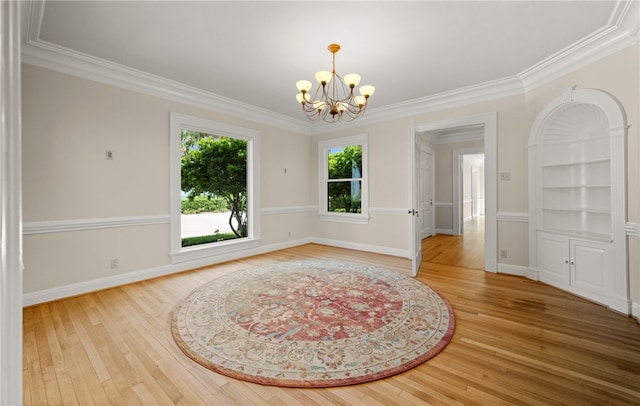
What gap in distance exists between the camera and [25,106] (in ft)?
9.52

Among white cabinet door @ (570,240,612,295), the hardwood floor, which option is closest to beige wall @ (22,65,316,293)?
the hardwood floor

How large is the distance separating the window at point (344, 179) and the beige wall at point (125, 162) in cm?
68

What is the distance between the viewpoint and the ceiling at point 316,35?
7.91ft

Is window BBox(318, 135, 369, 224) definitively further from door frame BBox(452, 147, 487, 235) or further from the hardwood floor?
door frame BBox(452, 147, 487, 235)

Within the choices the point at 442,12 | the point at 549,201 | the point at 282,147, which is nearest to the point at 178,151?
the point at 282,147

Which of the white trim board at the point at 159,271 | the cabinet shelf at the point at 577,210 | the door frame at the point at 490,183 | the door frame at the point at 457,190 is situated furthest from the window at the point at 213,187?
the door frame at the point at 457,190

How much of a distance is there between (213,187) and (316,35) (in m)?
3.67

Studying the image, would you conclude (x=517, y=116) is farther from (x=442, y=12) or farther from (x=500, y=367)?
(x=500, y=367)

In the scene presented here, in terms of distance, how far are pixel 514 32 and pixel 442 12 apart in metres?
0.92

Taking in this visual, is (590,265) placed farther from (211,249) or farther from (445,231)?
(211,249)

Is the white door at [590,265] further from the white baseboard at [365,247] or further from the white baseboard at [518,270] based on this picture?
the white baseboard at [365,247]

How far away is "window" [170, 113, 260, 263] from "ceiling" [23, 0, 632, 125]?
3.70 feet

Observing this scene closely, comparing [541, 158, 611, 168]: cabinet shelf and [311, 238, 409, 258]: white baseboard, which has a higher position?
[541, 158, 611, 168]: cabinet shelf

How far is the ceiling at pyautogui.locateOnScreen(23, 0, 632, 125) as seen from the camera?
2.41 meters
